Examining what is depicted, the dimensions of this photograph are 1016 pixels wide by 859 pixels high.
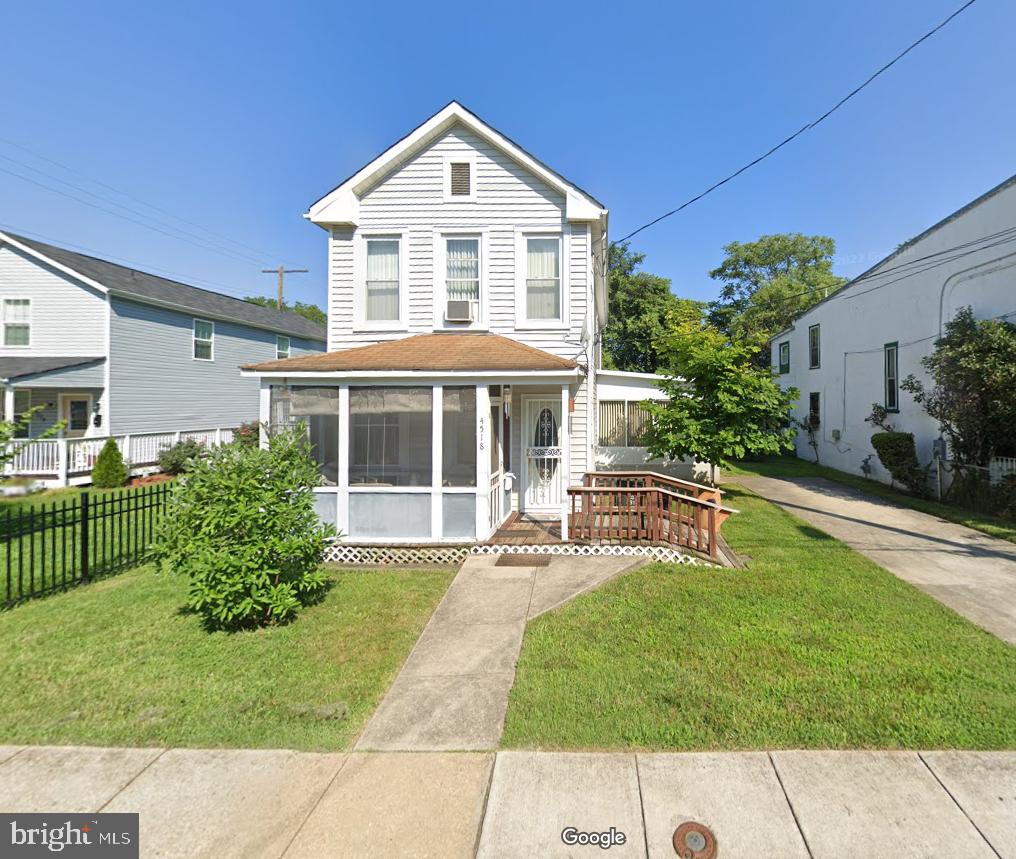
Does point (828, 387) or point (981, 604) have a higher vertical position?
point (828, 387)

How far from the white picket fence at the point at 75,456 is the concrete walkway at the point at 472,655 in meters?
10.5

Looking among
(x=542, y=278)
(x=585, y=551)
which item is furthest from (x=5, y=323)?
(x=585, y=551)

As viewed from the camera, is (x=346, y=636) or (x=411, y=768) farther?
(x=346, y=636)

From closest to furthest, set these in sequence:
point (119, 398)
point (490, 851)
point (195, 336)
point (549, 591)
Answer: point (490, 851) → point (549, 591) → point (119, 398) → point (195, 336)

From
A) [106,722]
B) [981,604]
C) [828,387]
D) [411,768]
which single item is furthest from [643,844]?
[828,387]

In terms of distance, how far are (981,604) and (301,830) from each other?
7.36m

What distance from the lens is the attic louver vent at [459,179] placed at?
988 cm

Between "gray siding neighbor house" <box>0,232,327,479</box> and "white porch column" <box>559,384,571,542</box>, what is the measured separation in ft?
48.3

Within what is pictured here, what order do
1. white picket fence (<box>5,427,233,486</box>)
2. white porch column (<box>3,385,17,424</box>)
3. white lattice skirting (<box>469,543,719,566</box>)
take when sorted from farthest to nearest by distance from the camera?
white porch column (<box>3,385,17,424</box>)
white picket fence (<box>5,427,233,486</box>)
white lattice skirting (<box>469,543,719,566</box>)

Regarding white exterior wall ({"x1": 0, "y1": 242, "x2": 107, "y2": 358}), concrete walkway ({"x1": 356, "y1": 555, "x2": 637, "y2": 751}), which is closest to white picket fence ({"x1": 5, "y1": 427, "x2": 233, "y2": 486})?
white exterior wall ({"x1": 0, "y1": 242, "x2": 107, "y2": 358})

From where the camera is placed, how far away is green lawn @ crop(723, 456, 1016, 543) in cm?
962

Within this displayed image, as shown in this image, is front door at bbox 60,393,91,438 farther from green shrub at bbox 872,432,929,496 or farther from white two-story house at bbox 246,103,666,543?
green shrub at bbox 872,432,929,496

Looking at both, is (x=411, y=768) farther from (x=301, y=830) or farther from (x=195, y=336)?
(x=195, y=336)

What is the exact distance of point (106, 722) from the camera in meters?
3.67
